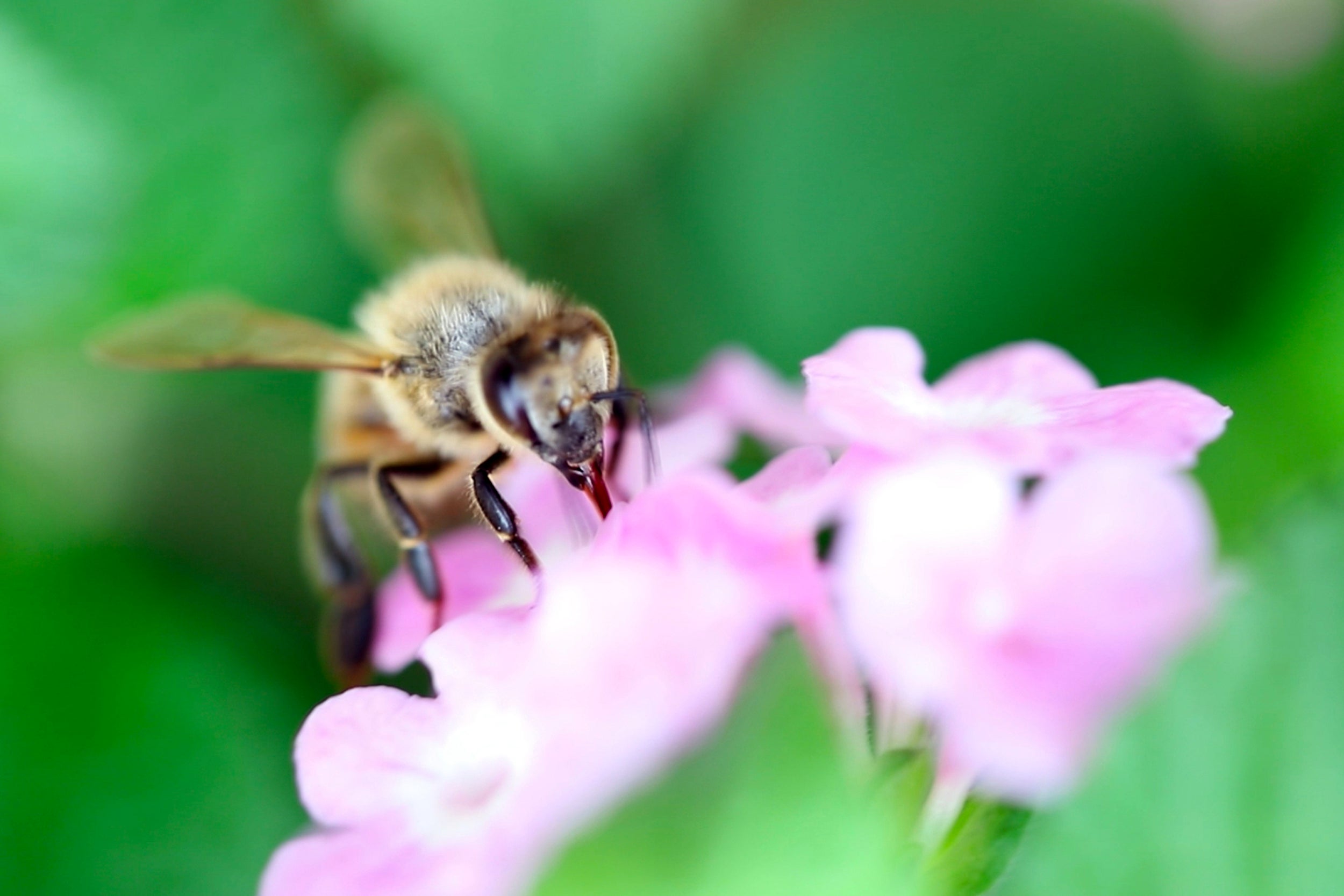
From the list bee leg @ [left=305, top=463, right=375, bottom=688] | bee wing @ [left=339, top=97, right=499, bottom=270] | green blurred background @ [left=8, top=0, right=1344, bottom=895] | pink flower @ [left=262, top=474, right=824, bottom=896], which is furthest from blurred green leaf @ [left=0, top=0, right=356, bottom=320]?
pink flower @ [left=262, top=474, right=824, bottom=896]

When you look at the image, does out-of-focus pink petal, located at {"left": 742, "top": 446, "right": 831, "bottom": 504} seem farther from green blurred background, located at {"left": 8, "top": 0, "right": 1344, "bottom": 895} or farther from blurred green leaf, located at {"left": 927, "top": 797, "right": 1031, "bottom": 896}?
green blurred background, located at {"left": 8, "top": 0, "right": 1344, "bottom": 895}

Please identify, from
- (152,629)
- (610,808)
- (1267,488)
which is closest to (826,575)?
(610,808)

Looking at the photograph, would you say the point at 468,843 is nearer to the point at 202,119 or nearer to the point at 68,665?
the point at 68,665

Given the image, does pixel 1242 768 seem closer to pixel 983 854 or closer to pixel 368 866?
pixel 983 854

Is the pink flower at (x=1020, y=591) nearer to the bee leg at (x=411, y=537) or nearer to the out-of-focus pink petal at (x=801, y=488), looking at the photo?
the out-of-focus pink petal at (x=801, y=488)

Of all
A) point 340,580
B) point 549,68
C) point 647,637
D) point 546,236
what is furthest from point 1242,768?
point 549,68
